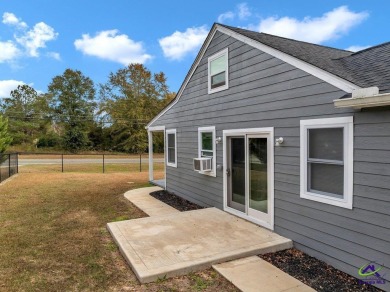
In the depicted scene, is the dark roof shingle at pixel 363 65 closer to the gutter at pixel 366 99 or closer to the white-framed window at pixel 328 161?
the gutter at pixel 366 99

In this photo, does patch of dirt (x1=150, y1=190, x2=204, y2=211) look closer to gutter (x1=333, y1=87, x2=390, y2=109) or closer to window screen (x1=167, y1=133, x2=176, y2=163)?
window screen (x1=167, y1=133, x2=176, y2=163)

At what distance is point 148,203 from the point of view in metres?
7.47

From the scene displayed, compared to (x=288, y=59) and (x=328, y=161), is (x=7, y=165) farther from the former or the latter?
(x=328, y=161)

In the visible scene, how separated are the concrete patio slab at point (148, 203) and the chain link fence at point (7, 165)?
6695mm

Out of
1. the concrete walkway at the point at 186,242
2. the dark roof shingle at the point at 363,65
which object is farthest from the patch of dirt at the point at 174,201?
the dark roof shingle at the point at 363,65

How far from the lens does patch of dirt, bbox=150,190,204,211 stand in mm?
7085

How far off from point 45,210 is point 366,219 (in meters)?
6.96

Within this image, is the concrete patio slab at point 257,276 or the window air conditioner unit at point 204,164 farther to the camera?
the window air conditioner unit at point 204,164

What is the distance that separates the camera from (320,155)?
3.76 m

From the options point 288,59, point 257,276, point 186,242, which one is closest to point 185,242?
point 186,242

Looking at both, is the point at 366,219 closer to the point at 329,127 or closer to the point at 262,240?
the point at 329,127

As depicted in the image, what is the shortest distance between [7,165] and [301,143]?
13.4 metres

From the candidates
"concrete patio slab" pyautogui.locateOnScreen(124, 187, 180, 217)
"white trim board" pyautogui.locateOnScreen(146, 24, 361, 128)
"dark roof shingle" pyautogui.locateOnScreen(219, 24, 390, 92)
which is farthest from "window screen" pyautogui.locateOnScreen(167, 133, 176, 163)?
"dark roof shingle" pyautogui.locateOnScreen(219, 24, 390, 92)

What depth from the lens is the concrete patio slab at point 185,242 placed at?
11.4 ft
